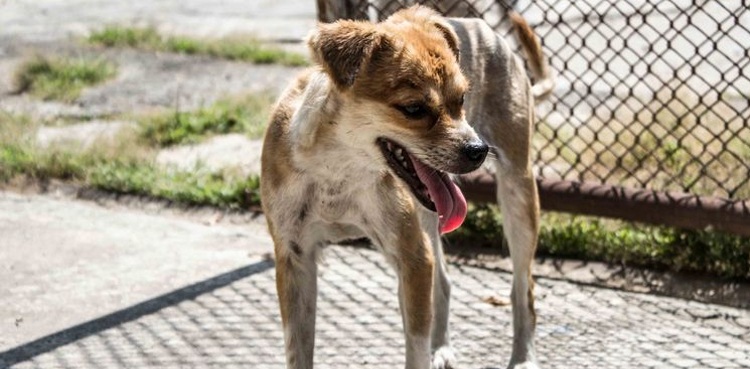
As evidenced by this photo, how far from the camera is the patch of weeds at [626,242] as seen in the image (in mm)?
5684

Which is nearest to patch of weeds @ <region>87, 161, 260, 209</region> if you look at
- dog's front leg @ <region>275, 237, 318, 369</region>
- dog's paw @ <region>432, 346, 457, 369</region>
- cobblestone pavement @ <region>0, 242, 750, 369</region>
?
cobblestone pavement @ <region>0, 242, 750, 369</region>

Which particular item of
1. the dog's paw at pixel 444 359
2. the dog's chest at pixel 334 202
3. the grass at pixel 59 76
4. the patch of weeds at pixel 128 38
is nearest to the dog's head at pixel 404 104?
the dog's chest at pixel 334 202

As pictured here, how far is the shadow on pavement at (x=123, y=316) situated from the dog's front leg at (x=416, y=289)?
155 centimetres

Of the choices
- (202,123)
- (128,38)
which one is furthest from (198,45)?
(202,123)

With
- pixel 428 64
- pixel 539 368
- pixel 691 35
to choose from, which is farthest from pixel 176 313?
pixel 691 35

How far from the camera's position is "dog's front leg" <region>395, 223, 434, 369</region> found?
427cm

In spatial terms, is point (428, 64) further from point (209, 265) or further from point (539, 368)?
point (209, 265)

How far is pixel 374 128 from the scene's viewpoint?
13.4 ft

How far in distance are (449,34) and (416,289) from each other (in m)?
0.87

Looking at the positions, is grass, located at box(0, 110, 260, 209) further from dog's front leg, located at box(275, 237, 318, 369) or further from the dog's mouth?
the dog's mouth

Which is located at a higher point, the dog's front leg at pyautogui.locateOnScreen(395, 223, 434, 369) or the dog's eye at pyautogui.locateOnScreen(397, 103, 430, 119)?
the dog's eye at pyautogui.locateOnScreen(397, 103, 430, 119)

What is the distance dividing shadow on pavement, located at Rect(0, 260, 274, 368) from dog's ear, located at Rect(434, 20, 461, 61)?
1.82 m

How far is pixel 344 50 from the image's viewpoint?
405cm

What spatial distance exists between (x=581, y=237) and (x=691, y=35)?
12.6 feet
